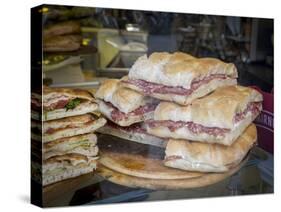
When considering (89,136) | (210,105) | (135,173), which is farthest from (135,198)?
(210,105)

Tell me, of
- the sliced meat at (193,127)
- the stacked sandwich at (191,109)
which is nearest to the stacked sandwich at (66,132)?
the stacked sandwich at (191,109)

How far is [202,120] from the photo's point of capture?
393 centimetres

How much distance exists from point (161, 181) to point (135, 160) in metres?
0.27

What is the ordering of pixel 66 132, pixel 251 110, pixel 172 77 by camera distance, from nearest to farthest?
pixel 66 132 → pixel 172 77 → pixel 251 110

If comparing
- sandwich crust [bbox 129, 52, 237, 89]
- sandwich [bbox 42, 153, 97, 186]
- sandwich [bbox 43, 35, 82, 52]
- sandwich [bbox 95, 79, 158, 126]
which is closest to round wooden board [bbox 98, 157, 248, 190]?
sandwich [bbox 42, 153, 97, 186]

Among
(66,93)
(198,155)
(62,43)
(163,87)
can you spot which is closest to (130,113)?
(163,87)

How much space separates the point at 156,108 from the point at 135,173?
54cm

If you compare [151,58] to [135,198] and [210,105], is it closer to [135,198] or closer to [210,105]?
[210,105]

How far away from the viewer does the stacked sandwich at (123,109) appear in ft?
12.7

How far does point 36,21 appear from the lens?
3713mm

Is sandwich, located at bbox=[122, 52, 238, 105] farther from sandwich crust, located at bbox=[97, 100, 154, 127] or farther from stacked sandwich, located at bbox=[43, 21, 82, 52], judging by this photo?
stacked sandwich, located at bbox=[43, 21, 82, 52]

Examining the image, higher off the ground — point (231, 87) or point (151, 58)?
point (151, 58)

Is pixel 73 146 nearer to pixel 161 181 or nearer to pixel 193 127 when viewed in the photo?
pixel 161 181

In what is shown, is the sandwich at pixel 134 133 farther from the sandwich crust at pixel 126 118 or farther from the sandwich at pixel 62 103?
the sandwich at pixel 62 103
